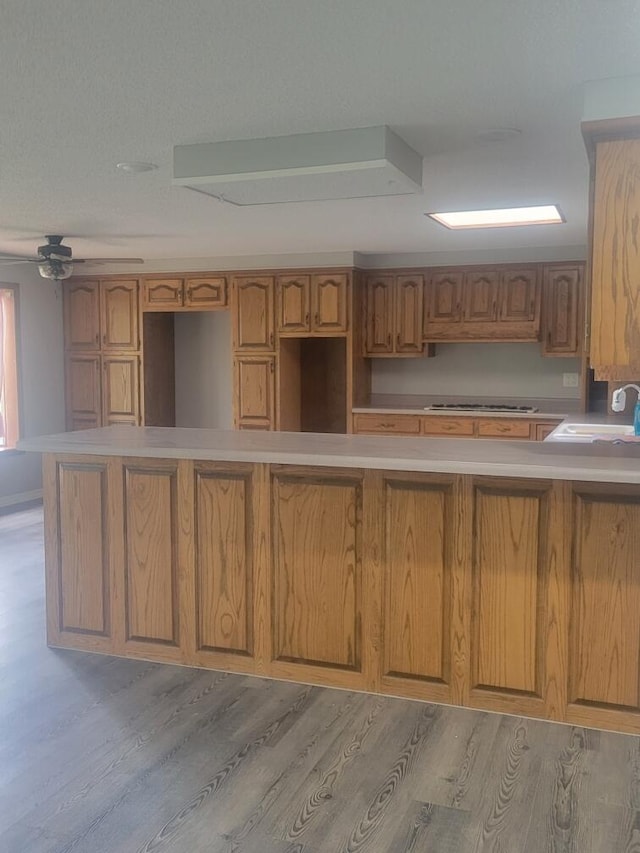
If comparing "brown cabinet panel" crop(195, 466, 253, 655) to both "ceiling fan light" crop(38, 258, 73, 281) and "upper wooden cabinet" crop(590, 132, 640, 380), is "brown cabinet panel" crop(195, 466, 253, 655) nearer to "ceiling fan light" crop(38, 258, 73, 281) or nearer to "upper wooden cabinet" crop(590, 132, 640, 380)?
"upper wooden cabinet" crop(590, 132, 640, 380)

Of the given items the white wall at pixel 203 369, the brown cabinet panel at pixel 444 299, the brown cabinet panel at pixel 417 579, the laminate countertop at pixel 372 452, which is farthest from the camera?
the white wall at pixel 203 369

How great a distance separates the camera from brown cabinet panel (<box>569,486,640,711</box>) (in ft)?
9.00

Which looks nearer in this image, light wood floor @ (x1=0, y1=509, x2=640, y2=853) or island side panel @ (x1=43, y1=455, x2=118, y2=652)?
light wood floor @ (x1=0, y1=509, x2=640, y2=853)

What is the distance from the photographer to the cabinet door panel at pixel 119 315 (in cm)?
731

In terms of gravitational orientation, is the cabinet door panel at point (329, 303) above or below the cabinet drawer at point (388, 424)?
above

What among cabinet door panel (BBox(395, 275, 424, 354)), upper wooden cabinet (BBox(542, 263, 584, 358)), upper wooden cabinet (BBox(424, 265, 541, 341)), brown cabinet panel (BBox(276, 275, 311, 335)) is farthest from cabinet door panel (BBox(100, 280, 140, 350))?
upper wooden cabinet (BBox(542, 263, 584, 358))

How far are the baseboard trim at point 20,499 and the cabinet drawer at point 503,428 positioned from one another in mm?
4008

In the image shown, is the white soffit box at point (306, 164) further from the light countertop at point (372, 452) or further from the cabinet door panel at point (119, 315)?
the cabinet door panel at point (119, 315)

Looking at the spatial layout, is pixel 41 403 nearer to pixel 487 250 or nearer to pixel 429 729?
pixel 487 250

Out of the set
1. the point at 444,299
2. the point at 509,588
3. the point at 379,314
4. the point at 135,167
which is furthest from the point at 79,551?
the point at 444,299

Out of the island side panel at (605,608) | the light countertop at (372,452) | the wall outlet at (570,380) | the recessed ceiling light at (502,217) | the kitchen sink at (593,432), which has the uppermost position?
the recessed ceiling light at (502,217)

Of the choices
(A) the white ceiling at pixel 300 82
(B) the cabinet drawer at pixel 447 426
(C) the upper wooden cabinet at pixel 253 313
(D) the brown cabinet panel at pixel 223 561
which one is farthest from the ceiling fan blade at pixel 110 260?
(D) the brown cabinet panel at pixel 223 561

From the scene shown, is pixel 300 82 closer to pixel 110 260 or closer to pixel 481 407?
pixel 110 260

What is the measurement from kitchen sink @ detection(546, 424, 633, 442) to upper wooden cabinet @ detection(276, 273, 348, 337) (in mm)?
2328
